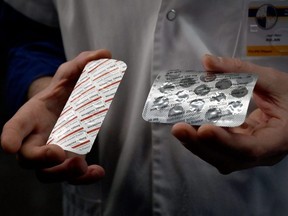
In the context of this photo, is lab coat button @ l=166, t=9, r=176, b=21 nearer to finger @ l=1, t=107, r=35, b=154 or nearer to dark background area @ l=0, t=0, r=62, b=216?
finger @ l=1, t=107, r=35, b=154

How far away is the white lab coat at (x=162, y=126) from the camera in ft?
1.99

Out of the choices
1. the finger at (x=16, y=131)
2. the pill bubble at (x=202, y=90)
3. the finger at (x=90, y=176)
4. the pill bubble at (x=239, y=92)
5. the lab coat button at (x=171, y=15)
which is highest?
the lab coat button at (x=171, y=15)

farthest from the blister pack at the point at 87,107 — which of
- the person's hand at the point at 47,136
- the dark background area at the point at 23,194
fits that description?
the dark background area at the point at 23,194

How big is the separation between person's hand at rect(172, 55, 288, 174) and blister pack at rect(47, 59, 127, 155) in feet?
0.40

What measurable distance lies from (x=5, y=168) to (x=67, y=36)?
131 centimetres

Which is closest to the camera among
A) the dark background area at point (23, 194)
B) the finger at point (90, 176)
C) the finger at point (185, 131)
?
the finger at point (185, 131)

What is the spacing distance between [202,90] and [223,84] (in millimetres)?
27

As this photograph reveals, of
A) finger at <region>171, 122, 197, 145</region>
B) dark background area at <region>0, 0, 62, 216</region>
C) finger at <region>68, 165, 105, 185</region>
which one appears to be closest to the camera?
finger at <region>171, 122, 197, 145</region>

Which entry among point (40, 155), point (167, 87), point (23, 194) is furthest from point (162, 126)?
point (23, 194)

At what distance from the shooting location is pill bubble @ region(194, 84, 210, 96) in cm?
53

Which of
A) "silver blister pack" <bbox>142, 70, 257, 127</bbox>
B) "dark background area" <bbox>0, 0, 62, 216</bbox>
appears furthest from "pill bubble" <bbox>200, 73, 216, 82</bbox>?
"dark background area" <bbox>0, 0, 62, 216</bbox>

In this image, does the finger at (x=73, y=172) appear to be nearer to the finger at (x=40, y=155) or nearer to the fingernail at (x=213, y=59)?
the finger at (x=40, y=155)

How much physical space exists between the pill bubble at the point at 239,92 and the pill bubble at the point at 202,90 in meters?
0.03

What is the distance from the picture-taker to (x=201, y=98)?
53cm
